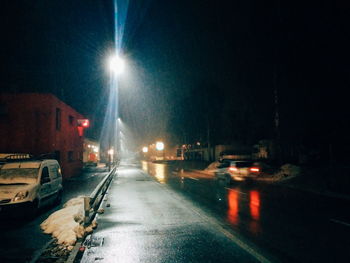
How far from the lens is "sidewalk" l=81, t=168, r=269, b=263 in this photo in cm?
595

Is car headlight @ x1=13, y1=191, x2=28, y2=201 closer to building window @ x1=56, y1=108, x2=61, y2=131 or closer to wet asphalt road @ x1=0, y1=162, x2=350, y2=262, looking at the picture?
wet asphalt road @ x1=0, y1=162, x2=350, y2=262

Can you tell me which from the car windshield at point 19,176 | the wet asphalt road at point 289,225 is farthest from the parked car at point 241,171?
the car windshield at point 19,176

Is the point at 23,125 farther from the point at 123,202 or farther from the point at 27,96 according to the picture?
the point at 123,202

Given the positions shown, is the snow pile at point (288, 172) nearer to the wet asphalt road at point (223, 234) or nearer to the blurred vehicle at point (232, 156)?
the blurred vehicle at point (232, 156)

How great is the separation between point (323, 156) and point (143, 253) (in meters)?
32.0

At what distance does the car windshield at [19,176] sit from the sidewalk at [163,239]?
3.14 meters

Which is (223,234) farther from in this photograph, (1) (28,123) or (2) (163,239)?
(1) (28,123)

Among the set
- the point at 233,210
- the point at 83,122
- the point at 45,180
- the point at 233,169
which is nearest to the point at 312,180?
the point at 233,169

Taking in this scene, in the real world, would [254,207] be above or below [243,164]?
below

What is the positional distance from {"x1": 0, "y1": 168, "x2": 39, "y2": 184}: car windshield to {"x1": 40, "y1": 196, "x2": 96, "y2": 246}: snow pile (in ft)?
7.06

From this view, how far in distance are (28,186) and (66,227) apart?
122 inches

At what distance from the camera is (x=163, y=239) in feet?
23.9

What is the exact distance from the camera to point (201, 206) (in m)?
12.0

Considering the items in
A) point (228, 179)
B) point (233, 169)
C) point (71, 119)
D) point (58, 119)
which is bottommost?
point (228, 179)
